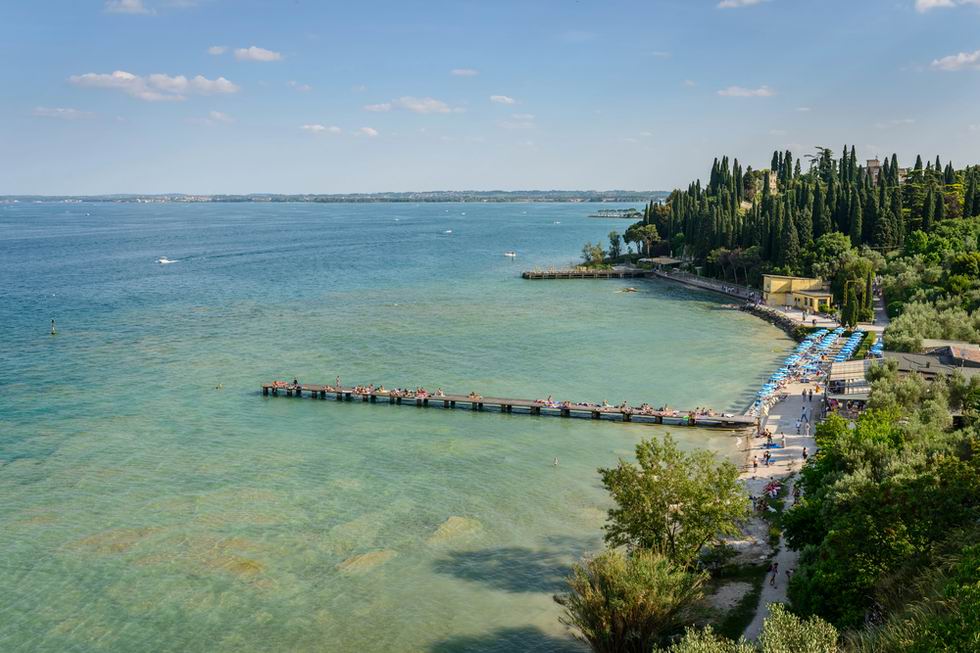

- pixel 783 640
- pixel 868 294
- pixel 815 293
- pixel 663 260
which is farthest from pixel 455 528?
pixel 663 260

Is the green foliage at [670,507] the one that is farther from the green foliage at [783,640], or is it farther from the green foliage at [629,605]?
the green foliage at [783,640]

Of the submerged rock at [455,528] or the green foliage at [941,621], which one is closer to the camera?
the green foliage at [941,621]

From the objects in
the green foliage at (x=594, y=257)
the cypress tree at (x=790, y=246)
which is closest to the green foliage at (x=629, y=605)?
the cypress tree at (x=790, y=246)

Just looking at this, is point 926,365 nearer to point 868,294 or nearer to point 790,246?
point 868,294

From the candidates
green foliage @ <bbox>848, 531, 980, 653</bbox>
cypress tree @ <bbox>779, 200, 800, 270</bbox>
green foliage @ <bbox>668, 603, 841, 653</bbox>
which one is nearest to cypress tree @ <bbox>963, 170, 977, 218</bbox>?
cypress tree @ <bbox>779, 200, 800, 270</bbox>

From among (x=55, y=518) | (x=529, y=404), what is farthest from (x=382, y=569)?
(x=529, y=404)

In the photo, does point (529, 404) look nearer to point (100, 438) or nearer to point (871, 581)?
point (100, 438)
